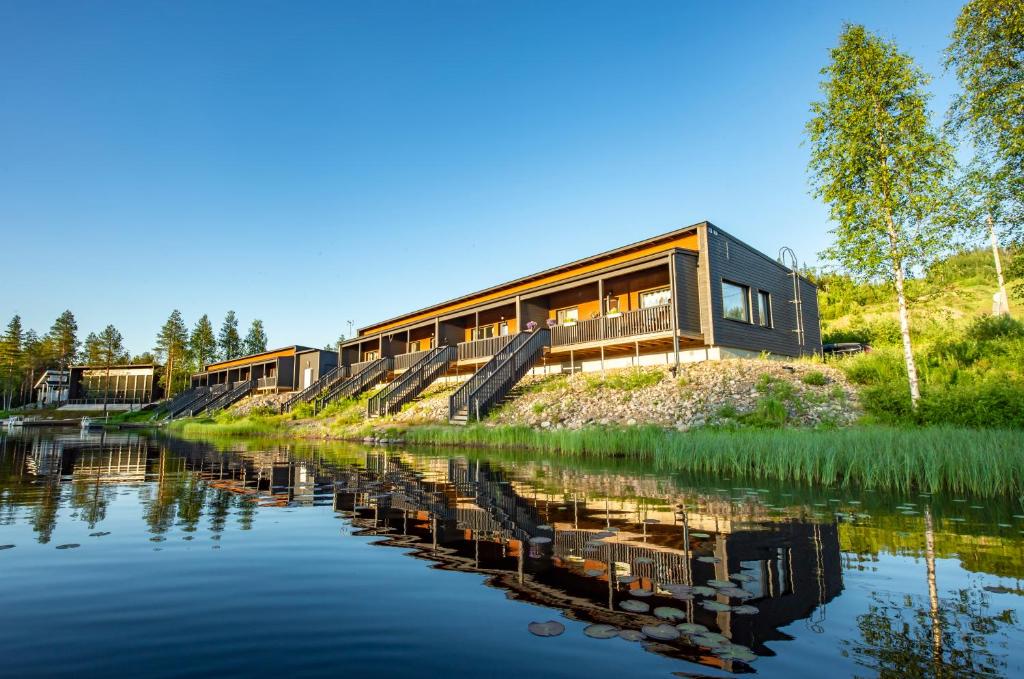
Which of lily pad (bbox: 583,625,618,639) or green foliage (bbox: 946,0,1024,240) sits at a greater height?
green foliage (bbox: 946,0,1024,240)

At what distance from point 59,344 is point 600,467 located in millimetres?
86930

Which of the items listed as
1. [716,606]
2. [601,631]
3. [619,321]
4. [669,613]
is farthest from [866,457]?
[619,321]

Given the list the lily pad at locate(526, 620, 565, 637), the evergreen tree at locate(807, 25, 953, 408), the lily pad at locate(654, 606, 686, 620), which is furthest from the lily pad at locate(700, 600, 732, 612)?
the evergreen tree at locate(807, 25, 953, 408)

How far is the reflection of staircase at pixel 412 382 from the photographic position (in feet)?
73.3

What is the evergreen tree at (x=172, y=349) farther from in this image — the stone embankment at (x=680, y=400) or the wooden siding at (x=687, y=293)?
the wooden siding at (x=687, y=293)

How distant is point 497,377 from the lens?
1962 centimetres

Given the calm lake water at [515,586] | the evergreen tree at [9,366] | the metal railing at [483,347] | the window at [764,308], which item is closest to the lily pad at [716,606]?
the calm lake water at [515,586]

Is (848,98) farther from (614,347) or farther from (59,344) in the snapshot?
(59,344)

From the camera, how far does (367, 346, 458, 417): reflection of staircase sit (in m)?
22.3

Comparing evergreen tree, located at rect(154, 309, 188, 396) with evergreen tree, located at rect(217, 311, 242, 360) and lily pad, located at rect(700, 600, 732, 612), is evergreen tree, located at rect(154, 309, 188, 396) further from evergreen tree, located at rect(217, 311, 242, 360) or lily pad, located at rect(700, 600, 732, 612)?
lily pad, located at rect(700, 600, 732, 612)

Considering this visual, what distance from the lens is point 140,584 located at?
3.20m

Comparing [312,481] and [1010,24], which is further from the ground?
[1010,24]

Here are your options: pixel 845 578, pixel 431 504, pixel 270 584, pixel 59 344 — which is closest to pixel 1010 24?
pixel 845 578

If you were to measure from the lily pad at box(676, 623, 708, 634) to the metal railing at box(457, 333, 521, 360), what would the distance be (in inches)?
770
